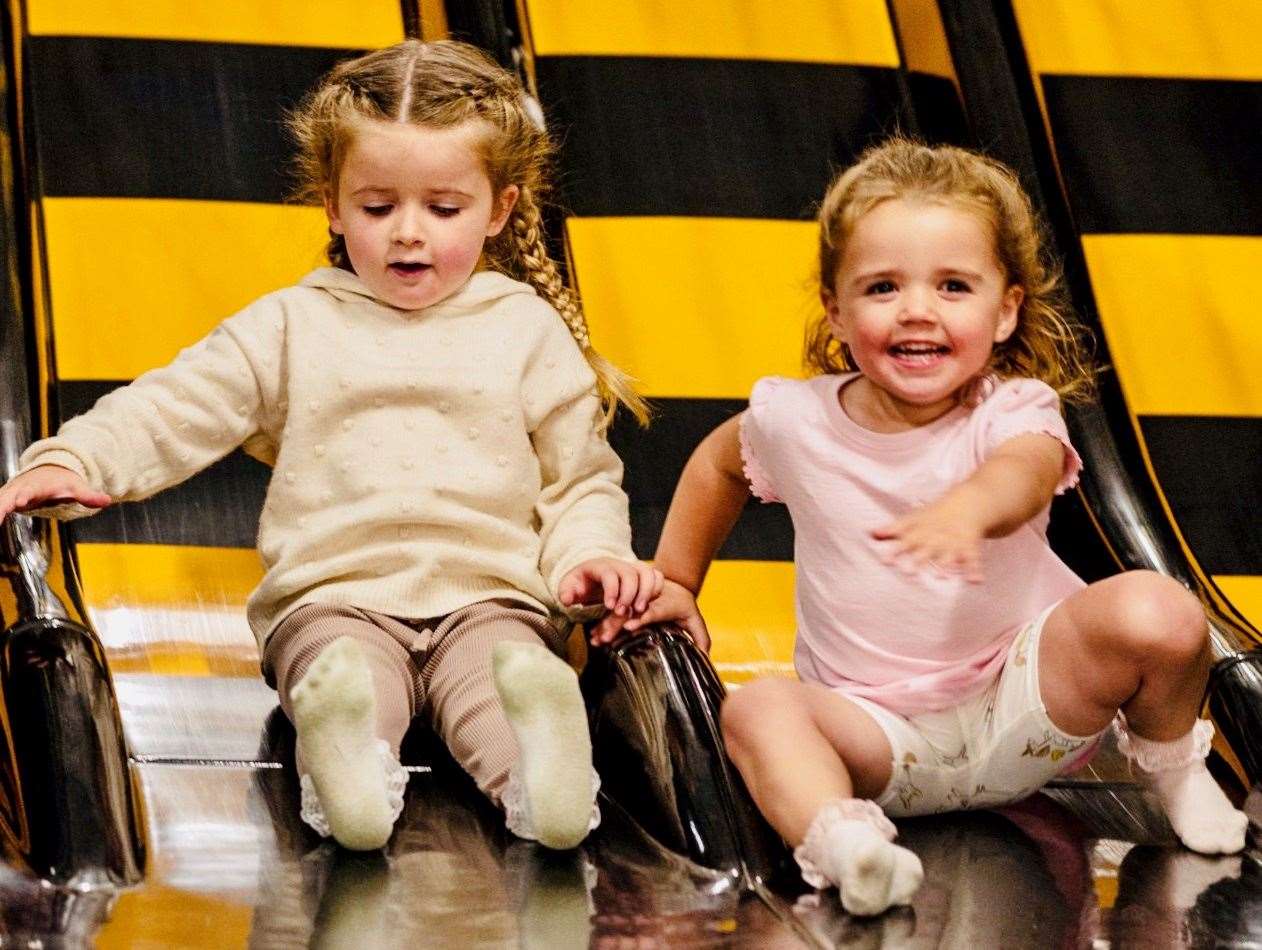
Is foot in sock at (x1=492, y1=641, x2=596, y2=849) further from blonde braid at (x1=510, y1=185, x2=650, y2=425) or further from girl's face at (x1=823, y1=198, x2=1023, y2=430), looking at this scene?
blonde braid at (x1=510, y1=185, x2=650, y2=425)

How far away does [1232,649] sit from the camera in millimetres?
1895

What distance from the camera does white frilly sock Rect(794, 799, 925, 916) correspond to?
140 centimetres

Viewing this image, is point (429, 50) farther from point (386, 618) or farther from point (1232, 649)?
point (1232, 649)

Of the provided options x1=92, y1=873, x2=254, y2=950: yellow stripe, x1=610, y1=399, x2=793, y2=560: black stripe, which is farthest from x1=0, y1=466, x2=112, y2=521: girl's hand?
x1=610, y1=399, x2=793, y2=560: black stripe

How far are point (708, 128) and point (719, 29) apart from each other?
229 millimetres

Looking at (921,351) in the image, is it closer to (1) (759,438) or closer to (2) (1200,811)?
(1) (759,438)

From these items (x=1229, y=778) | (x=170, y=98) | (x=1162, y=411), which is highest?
(x=170, y=98)

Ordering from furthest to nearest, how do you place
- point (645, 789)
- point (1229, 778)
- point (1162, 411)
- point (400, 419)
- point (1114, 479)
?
point (1162, 411)
point (1114, 479)
point (400, 419)
point (1229, 778)
point (645, 789)

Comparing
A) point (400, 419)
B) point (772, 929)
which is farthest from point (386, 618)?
point (772, 929)

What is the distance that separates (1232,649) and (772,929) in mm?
738

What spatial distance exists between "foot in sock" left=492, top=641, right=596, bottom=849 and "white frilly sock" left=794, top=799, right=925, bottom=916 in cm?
19

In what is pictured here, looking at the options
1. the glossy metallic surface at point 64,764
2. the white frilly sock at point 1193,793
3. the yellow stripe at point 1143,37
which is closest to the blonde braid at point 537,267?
the glossy metallic surface at point 64,764

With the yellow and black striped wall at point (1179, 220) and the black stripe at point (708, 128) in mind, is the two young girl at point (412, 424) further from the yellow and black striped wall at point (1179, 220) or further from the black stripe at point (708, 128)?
the yellow and black striped wall at point (1179, 220)

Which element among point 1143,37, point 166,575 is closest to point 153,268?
point 166,575
